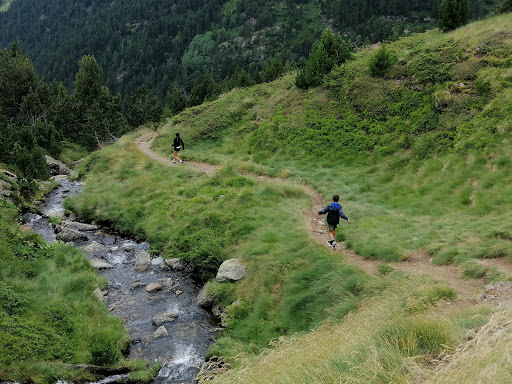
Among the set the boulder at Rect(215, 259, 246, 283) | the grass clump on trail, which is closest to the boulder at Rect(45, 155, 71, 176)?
the grass clump on trail

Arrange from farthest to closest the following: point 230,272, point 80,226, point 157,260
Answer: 1. point 80,226
2. point 157,260
3. point 230,272

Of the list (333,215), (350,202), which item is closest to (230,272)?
(333,215)

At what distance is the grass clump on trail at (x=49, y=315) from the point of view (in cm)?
1038

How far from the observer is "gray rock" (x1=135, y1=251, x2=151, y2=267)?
59.2 ft

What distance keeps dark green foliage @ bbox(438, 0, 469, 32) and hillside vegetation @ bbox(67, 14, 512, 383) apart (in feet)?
5.32

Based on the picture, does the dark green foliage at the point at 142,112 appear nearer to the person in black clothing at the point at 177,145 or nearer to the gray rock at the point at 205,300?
the person in black clothing at the point at 177,145

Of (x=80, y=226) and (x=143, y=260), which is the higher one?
(x=143, y=260)

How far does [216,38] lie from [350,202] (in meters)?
173

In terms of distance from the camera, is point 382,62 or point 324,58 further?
point 324,58

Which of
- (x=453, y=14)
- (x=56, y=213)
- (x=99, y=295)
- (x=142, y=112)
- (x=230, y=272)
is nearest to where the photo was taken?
(x=99, y=295)

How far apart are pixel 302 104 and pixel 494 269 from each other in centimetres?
2264

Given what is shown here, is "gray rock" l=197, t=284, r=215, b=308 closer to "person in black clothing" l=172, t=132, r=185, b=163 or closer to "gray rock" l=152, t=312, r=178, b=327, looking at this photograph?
"gray rock" l=152, t=312, r=178, b=327

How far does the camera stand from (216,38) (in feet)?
575

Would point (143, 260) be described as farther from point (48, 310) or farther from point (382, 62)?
point (382, 62)
